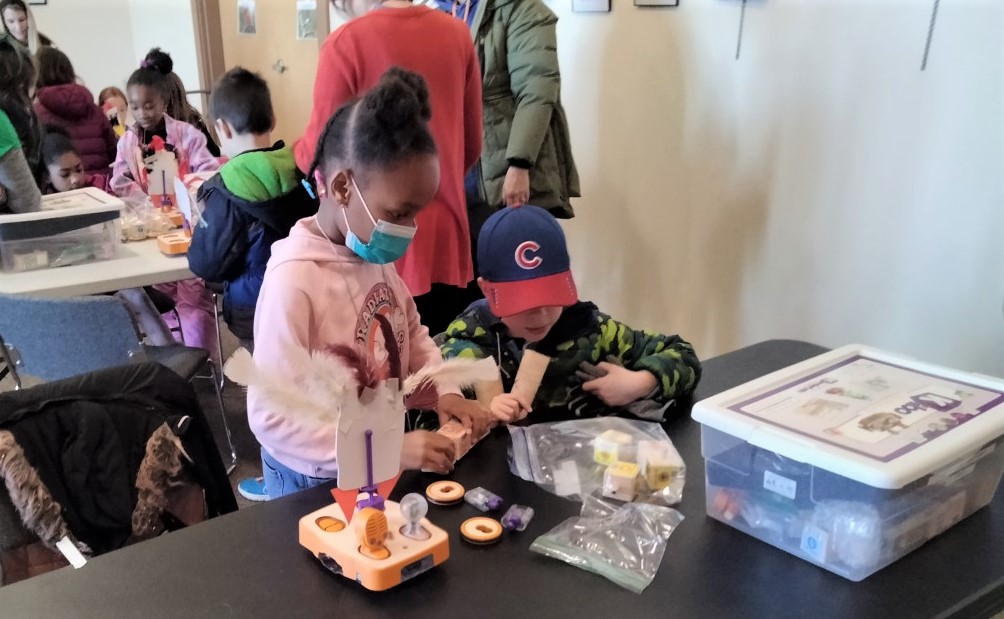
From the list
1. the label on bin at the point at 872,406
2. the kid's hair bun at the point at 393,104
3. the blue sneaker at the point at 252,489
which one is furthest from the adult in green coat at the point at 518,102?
the label on bin at the point at 872,406

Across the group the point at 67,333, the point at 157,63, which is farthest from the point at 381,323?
the point at 157,63

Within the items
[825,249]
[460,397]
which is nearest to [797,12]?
[825,249]

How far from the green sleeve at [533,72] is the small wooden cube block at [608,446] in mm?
1290

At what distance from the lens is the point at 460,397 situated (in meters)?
1.20

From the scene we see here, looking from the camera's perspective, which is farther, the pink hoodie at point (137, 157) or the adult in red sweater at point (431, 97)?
the pink hoodie at point (137, 157)

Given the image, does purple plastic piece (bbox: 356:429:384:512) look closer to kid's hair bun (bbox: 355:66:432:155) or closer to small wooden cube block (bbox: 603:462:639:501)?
small wooden cube block (bbox: 603:462:639:501)

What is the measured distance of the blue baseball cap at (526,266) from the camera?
4.21 ft

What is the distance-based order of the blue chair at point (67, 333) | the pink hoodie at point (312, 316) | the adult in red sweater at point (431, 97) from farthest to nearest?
1. the blue chair at point (67, 333)
2. the adult in red sweater at point (431, 97)
3. the pink hoodie at point (312, 316)

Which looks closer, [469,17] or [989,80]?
[989,80]

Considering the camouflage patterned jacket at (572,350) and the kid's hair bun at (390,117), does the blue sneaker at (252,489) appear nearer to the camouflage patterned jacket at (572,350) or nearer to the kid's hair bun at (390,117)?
the camouflage patterned jacket at (572,350)

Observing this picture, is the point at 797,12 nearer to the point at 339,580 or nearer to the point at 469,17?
the point at 469,17

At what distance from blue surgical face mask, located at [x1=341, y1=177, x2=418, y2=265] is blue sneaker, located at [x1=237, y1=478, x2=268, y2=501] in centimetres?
145

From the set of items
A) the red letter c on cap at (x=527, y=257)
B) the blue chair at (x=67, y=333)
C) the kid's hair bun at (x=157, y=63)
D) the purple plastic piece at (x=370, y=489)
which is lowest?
the blue chair at (x=67, y=333)

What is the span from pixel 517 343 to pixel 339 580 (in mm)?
609
